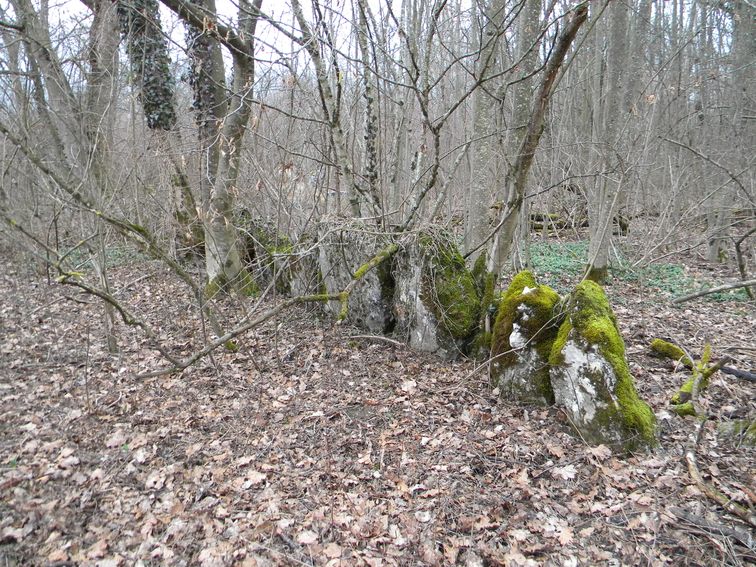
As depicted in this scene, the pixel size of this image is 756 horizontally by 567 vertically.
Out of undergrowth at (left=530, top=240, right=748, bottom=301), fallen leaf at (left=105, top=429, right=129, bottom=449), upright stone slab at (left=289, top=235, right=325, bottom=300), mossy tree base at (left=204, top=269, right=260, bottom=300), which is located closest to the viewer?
fallen leaf at (left=105, top=429, right=129, bottom=449)

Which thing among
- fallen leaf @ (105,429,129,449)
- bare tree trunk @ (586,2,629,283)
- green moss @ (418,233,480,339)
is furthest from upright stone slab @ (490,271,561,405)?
fallen leaf @ (105,429,129,449)

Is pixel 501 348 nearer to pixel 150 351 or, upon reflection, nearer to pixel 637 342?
pixel 637 342

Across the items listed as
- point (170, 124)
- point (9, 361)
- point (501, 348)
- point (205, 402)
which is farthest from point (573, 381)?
point (170, 124)

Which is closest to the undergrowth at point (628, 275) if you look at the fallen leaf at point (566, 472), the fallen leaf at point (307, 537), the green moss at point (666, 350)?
the green moss at point (666, 350)

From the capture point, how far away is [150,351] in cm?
576

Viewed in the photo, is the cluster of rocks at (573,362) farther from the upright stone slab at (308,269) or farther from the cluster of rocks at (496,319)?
the upright stone slab at (308,269)

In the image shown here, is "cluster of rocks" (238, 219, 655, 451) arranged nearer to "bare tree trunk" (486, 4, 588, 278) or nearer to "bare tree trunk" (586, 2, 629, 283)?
"bare tree trunk" (486, 4, 588, 278)

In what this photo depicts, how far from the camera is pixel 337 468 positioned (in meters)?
3.60

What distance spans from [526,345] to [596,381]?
2.66 ft

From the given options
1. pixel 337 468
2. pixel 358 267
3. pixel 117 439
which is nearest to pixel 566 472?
pixel 337 468

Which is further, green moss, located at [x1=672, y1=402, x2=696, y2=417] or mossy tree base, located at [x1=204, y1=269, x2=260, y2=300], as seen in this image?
mossy tree base, located at [x1=204, y1=269, x2=260, y2=300]

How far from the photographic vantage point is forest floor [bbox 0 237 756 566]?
2.76 meters

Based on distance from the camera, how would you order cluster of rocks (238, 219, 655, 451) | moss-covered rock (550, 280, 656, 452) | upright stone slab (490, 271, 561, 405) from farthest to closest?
1. upright stone slab (490, 271, 561, 405)
2. cluster of rocks (238, 219, 655, 451)
3. moss-covered rock (550, 280, 656, 452)

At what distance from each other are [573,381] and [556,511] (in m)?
1.17
